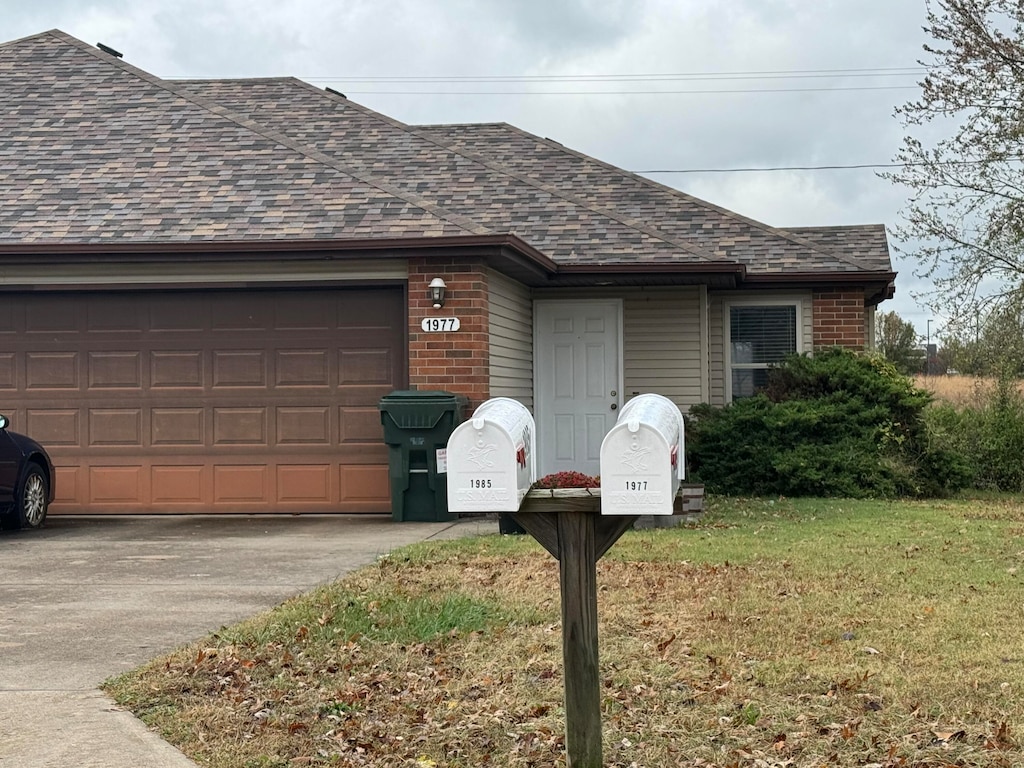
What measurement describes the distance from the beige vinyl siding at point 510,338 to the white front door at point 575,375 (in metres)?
0.19

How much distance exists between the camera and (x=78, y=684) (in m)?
5.74

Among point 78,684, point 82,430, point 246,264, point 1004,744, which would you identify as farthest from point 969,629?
point 82,430

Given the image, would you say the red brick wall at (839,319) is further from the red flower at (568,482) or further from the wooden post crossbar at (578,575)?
the wooden post crossbar at (578,575)

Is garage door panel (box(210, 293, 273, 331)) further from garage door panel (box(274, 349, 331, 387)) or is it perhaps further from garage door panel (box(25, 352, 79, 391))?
garage door panel (box(25, 352, 79, 391))

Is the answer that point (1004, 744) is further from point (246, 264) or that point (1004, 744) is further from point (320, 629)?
point (246, 264)

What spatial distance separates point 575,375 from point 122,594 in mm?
8331

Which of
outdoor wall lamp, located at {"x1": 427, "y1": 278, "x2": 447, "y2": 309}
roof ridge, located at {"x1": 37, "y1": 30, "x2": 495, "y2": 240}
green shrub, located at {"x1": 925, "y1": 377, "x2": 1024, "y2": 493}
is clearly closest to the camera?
outdoor wall lamp, located at {"x1": 427, "y1": 278, "x2": 447, "y2": 309}

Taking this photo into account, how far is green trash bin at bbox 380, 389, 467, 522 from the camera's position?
1188 cm

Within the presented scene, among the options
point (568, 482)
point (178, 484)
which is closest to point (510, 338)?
point (178, 484)

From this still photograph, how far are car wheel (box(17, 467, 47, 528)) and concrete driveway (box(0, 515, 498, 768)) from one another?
0.19 metres

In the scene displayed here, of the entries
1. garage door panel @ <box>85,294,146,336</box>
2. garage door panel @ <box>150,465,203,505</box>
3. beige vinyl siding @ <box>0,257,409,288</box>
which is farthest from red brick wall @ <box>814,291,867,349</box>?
garage door panel @ <box>85,294,146,336</box>

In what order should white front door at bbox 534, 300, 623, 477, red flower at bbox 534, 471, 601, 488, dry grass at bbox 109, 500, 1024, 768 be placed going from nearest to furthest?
red flower at bbox 534, 471, 601, 488, dry grass at bbox 109, 500, 1024, 768, white front door at bbox 534, 300, 623, 477

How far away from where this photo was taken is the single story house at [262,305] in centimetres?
1245

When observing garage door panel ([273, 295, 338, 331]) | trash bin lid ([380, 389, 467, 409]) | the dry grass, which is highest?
garage door panel ([273, 295, 338, 331])
